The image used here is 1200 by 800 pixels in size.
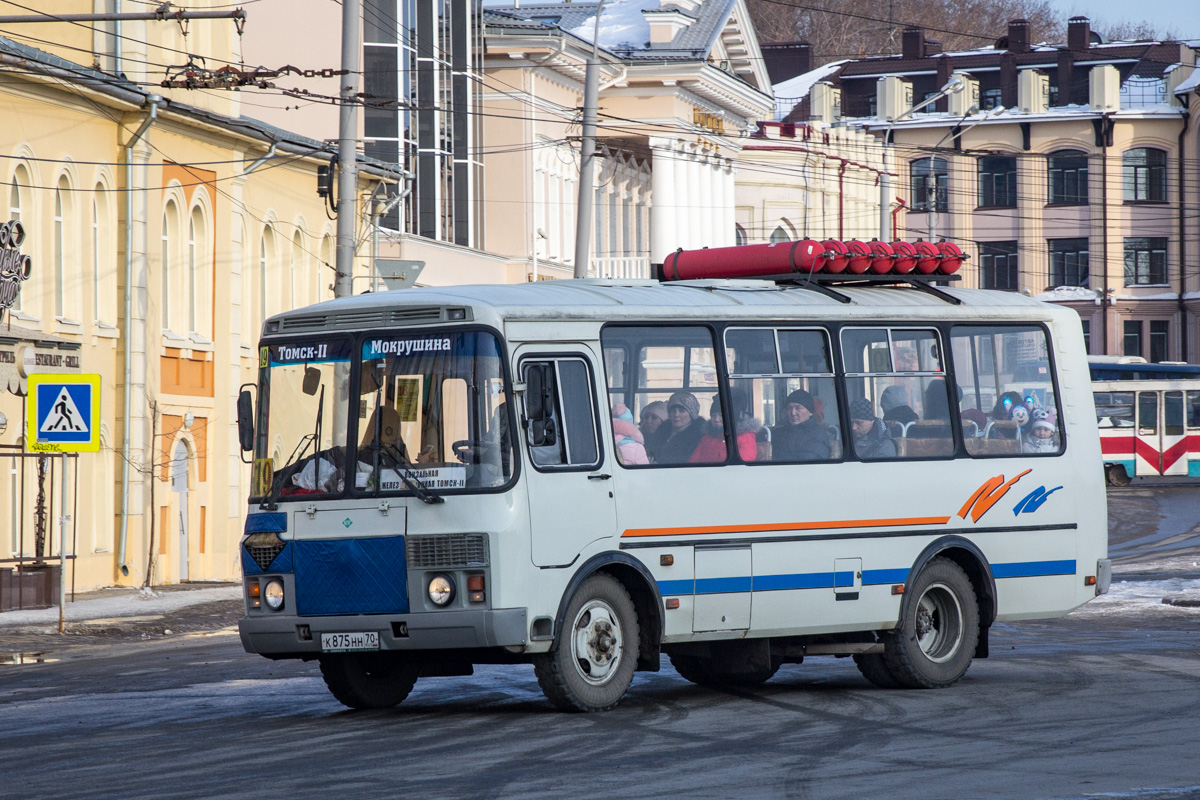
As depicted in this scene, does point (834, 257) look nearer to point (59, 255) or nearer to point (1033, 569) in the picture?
point (1033, 569)

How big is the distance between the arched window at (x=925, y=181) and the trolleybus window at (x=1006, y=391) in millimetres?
70361

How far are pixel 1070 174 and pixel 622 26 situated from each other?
109ft

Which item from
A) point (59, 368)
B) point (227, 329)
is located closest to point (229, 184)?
point (227, 329)

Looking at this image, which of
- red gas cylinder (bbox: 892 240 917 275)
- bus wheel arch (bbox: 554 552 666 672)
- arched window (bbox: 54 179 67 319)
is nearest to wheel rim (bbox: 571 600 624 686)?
bus wheel arch (bbox: 554 552 666 672)

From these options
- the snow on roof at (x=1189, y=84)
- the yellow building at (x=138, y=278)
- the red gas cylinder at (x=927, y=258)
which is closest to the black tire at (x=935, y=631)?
the red gas cylinder at (x=927, y=258)

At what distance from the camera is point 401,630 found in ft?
39.9

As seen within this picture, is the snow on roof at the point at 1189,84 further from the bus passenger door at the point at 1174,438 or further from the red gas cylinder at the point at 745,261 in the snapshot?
the red gas cylinder at the point at 745,261

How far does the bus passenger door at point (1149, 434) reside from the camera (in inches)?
2133

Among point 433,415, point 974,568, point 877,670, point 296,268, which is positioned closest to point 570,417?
point 433,415

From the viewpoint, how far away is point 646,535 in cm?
1280

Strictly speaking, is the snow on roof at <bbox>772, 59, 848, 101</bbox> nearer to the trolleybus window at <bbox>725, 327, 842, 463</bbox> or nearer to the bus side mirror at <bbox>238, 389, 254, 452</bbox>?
the trolleybus window at <bbox>725, 327, 842, 463</bbox>

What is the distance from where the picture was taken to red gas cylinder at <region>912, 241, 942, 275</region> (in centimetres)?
1548

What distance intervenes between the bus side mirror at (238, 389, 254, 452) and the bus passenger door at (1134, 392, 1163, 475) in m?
44.3

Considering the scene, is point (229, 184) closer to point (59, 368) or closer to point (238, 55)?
point (238, 55)
